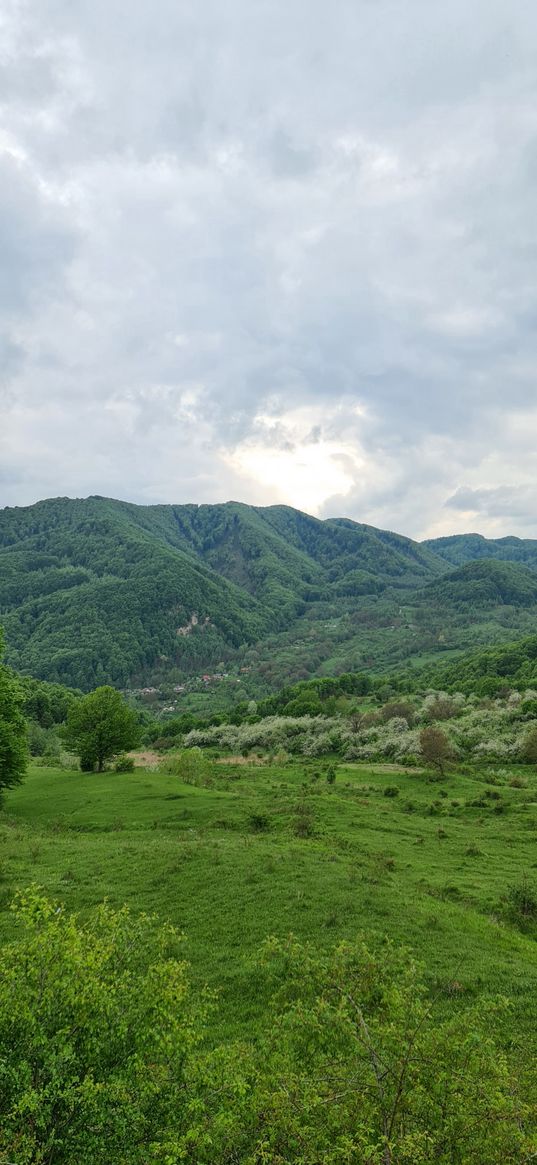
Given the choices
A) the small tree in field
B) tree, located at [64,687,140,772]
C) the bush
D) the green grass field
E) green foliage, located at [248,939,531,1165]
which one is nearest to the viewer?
green foliage, located at [248,939,531,1165]

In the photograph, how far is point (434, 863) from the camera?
34844 mm

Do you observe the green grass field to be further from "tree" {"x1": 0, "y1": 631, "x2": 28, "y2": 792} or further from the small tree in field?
the small tree in field

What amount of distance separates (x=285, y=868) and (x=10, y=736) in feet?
94.2

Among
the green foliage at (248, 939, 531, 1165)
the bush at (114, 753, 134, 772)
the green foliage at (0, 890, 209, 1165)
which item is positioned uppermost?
the green foliage at (0, 890, 209, 1165)

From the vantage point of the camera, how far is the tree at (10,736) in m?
44.9

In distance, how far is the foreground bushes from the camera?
7.45 metres

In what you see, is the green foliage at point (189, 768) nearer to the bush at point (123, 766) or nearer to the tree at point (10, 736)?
the bush at point (123, 766)

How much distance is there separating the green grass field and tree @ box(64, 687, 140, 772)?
668 cm

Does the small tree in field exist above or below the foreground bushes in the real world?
below

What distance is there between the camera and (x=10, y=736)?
148ft

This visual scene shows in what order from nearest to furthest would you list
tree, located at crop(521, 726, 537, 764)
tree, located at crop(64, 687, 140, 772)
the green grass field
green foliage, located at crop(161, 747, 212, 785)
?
the green grass field → tree, located at crop(64, 687, 140, 772) → green foliage, located at crop(161, 747, 212, 785) → tree, located at crop(521, 726, 537, 764)

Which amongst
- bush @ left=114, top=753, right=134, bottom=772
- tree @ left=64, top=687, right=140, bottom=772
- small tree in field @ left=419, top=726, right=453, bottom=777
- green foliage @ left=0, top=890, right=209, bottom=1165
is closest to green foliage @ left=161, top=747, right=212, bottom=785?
bush @ left=114, top=753, right=134, bottom=772

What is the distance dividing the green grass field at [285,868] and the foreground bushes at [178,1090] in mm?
8391

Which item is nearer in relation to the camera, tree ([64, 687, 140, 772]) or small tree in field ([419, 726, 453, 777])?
tree ([64, 687, 140, 772])
